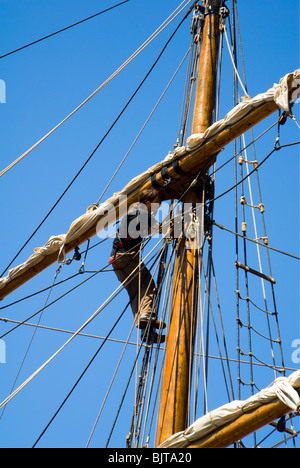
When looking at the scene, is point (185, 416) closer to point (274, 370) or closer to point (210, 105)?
point (274, 370)

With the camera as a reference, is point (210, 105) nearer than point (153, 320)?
No

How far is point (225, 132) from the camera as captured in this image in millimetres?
8359

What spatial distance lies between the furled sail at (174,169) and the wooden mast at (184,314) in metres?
0.38

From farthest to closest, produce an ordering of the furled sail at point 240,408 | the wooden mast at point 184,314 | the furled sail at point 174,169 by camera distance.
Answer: the furled sail at point 174,169
the wooden mast at point 184,314
the furled sail at point 240,408

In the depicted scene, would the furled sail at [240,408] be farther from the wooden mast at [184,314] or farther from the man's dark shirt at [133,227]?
the man's dark shirt at [133,227]

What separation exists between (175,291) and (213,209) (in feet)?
3.72

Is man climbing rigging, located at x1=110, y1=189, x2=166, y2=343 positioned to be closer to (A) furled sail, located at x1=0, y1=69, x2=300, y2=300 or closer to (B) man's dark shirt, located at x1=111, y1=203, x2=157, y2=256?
(B) man's dark shirt, located at x1=111, y1=203, x2=157, y2=256

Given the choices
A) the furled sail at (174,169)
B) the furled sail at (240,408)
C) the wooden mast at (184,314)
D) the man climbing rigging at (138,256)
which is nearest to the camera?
the furled sail at (240,408)

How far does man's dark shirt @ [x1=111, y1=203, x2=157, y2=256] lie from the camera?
8.74 meters

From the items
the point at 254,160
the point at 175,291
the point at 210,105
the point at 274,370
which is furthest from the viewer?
the point at 254,160

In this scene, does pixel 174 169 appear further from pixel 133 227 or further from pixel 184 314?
pixel 184 314

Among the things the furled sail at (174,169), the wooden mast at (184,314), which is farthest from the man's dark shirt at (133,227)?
the wooden mast at (184,314)

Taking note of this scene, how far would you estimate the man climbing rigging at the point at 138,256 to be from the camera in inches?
341
